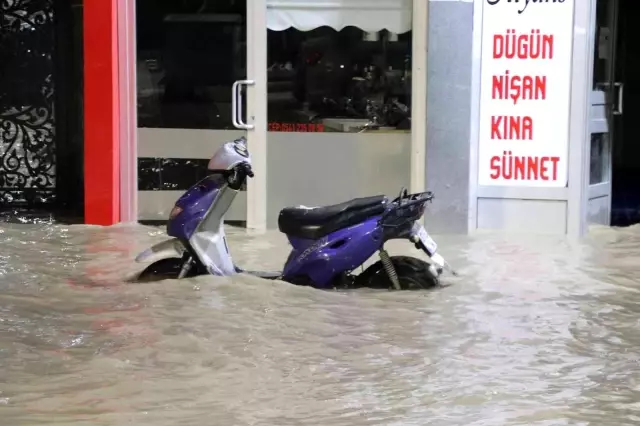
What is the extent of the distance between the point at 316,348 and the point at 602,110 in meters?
4.22

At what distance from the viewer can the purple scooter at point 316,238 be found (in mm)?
4609

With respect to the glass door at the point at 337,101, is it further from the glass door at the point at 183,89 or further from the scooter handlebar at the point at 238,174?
the scooter handlebar at the point at 238,174

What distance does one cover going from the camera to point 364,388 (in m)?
3.14

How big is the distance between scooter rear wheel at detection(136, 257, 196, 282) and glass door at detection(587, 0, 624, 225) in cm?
338

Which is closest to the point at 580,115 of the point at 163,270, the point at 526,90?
the point at 526,90

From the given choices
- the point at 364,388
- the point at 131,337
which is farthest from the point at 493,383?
the point at 131,337

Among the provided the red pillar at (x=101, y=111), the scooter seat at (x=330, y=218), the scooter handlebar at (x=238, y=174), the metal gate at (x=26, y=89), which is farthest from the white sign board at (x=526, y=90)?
the metal gate at (x=26, y=89)

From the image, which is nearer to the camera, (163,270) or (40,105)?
(163,270)

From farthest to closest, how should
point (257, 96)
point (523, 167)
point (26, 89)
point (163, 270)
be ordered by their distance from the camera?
point (26, 89), point (257, 96), point (523, 167), point (163, 270)

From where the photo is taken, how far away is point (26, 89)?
25.1 feet

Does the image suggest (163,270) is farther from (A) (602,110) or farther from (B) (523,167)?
(A) (602,110)

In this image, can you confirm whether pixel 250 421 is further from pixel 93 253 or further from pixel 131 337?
pixel 93 253

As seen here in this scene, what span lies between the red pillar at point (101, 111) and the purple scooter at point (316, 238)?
2163 mm

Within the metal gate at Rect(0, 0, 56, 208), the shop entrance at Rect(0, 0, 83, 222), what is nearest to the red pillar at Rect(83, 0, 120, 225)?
the shop entrance at Rect(0, 0, 83, 222)
